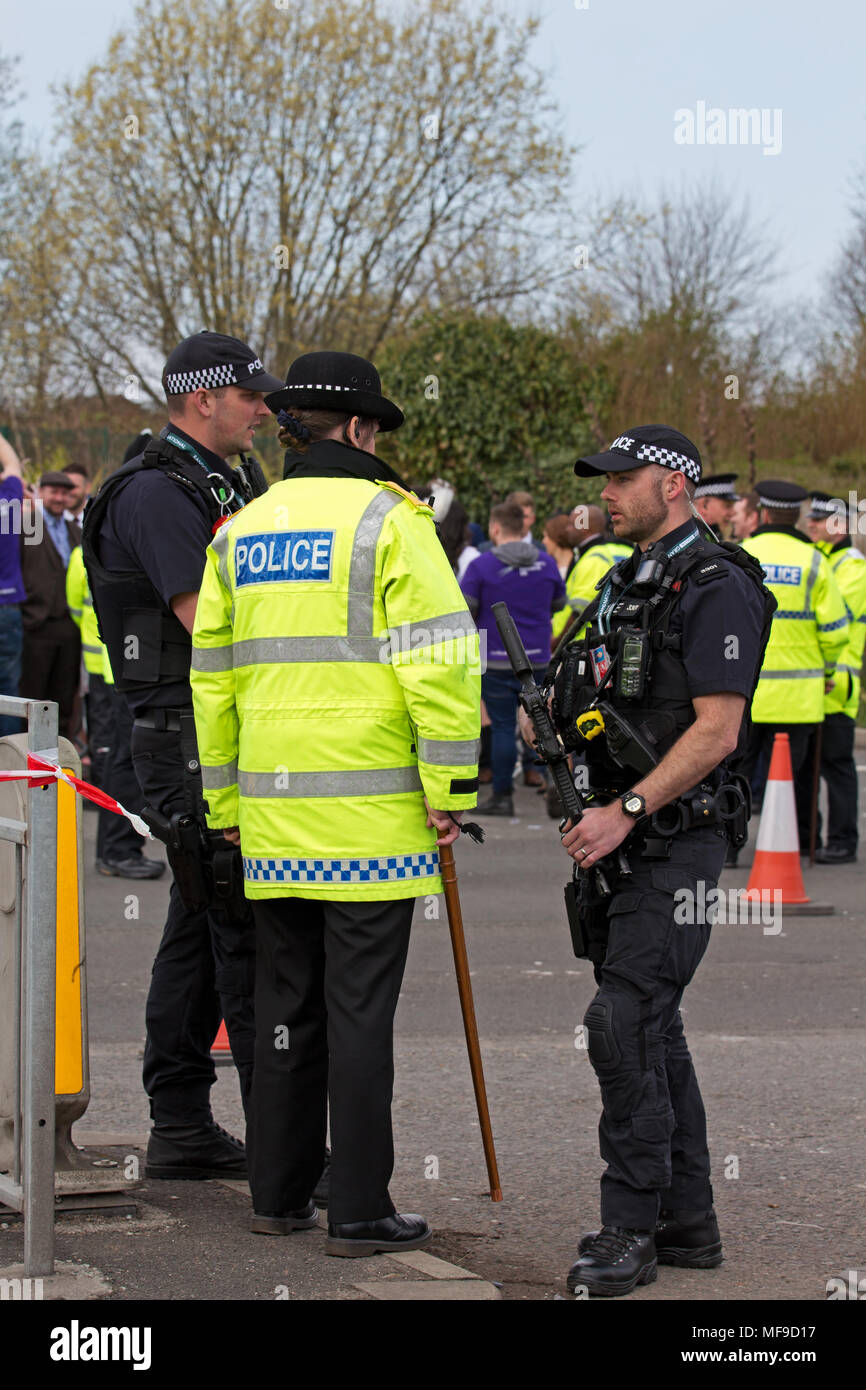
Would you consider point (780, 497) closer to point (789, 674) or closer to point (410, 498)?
point (789, 674)

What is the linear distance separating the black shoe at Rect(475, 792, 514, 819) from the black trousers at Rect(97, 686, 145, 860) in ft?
8.71

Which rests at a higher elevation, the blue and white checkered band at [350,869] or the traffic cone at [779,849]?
the blue and white checkered band at [350,869]

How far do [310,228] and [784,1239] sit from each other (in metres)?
22.6

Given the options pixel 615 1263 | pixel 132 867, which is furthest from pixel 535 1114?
pixel 132 867

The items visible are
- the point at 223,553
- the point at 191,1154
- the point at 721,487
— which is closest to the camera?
the point at 223,553

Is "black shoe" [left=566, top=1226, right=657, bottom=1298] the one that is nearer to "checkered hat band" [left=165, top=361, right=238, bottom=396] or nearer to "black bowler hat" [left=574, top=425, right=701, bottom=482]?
"black bowler hat" [left=574, top=425, right=701, bottom=482]

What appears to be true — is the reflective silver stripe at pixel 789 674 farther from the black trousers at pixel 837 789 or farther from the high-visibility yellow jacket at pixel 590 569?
the high-visibility yellow jacket at pixel 590 569

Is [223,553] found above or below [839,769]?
above

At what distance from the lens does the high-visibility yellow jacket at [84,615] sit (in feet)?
33.9

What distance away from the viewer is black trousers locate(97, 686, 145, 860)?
29.0 ft

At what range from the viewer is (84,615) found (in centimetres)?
1081

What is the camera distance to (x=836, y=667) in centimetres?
1002

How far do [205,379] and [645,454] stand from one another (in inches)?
53.1

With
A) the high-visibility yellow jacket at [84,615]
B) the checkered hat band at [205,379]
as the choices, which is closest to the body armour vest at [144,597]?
the checkered hat band at [205,379]
